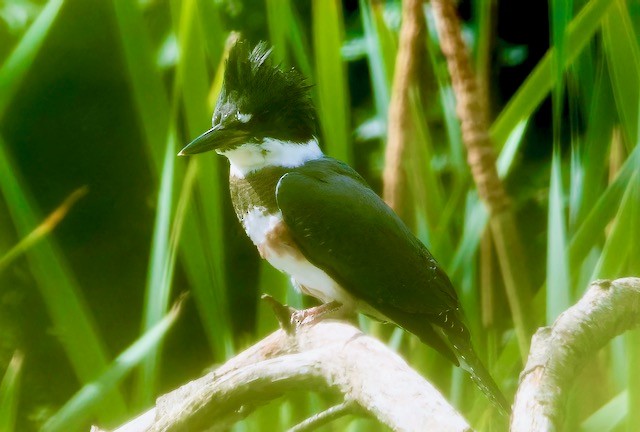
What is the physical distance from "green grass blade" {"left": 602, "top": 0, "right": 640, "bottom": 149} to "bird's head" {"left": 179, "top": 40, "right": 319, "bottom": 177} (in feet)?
1.23

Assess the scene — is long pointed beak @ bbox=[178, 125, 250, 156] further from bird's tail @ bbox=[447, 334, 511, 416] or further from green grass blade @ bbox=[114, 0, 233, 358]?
bird's tail @ bbox=[447, 334, 511, 416]

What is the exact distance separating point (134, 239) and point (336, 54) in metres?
0.41

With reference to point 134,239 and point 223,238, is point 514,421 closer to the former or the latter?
point 223,238

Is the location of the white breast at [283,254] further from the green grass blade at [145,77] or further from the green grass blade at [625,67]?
the green grass blade at [625,67]

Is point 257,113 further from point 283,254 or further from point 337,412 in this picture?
point 337,412

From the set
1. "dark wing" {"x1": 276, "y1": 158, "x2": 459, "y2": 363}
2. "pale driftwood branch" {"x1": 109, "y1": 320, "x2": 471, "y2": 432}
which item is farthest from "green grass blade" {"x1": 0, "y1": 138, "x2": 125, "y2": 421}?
"dark wing" {"x1": 276, "y1": 158, "x2": 459, "y2": 363}

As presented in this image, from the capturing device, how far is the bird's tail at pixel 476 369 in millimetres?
948

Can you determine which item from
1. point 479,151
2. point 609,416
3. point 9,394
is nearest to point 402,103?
point 479,151

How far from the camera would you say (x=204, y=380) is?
850 millimetres

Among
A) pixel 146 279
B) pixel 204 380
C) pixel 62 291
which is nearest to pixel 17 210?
pixel 62 291

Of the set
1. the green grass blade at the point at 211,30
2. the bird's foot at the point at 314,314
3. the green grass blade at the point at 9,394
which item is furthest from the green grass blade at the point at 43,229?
the bird's foot at the point at 314,314

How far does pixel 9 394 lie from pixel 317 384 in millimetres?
546

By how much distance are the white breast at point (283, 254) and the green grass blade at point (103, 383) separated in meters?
0.21

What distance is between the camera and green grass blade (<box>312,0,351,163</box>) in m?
1.14
